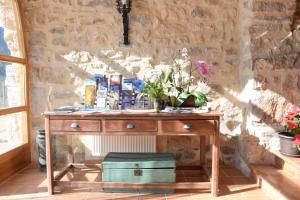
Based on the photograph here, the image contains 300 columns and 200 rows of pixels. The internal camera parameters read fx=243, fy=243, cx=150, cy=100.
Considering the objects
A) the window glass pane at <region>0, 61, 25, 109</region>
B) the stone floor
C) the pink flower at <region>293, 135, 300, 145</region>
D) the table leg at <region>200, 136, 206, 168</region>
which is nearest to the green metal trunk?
the stone floor

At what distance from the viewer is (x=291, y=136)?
7.99 ft

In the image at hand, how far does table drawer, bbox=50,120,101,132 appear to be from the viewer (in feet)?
7.23

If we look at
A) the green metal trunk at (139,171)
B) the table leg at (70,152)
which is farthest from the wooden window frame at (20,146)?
the green metal trunk at (139,171)

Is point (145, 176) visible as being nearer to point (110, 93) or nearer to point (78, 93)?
point (110, 93)

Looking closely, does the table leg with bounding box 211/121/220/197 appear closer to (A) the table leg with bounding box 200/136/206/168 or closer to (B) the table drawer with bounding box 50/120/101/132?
(A) the table leg with bounding box 200/136/206/168

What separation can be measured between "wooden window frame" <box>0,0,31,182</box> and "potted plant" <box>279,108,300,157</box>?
287 cm

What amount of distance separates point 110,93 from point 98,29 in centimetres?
90

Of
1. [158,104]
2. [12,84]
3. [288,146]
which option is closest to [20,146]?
[12,84]

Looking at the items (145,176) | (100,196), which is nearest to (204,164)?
(145,176)

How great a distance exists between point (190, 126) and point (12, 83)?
83.9 inches

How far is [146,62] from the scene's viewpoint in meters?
2.89

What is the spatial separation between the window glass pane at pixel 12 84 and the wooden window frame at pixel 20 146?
5cm

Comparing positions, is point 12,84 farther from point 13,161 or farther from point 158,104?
point 158,104

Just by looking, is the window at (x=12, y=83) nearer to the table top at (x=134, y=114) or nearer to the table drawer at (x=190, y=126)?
the table top at (x=134, y=114)
